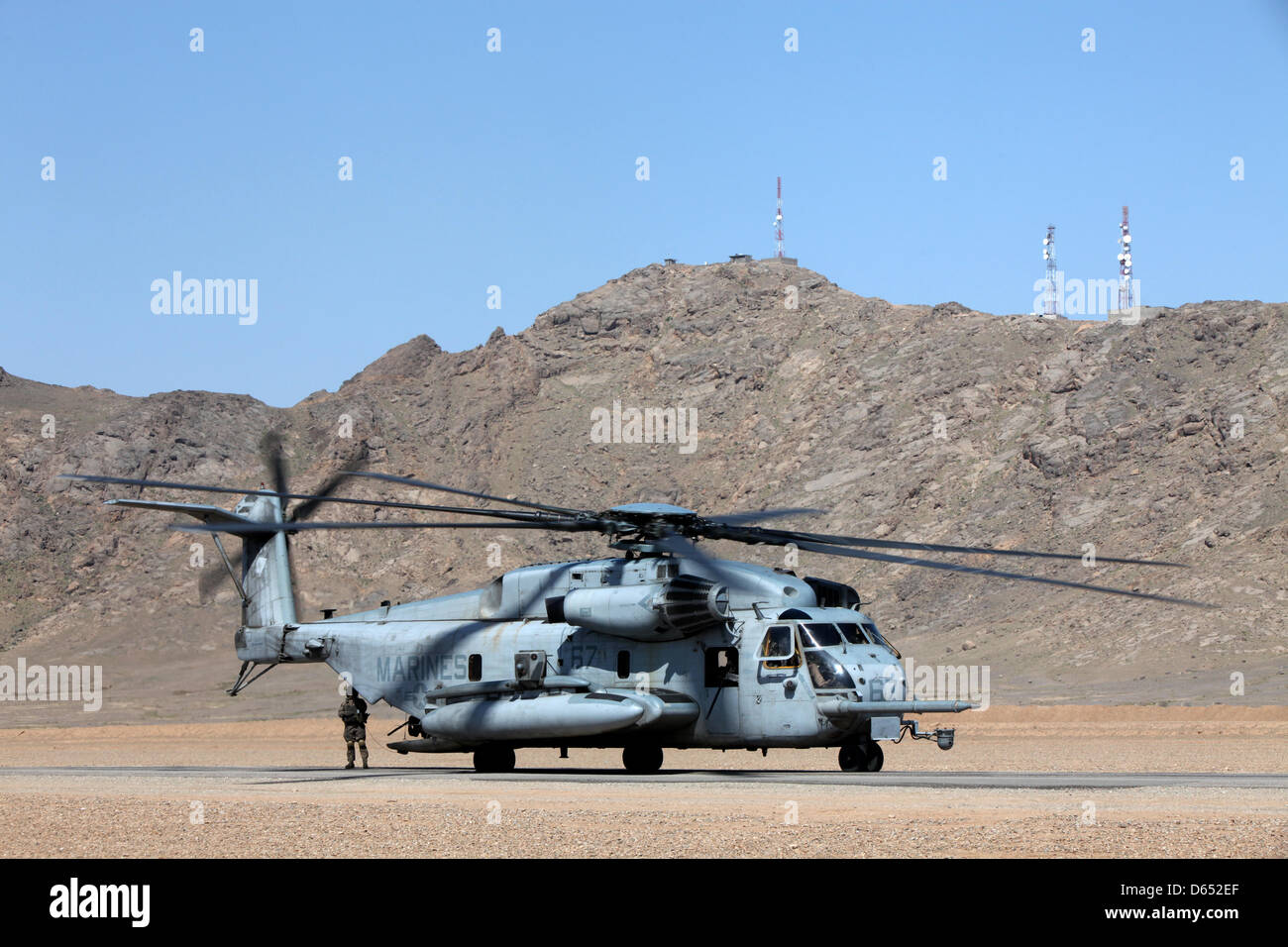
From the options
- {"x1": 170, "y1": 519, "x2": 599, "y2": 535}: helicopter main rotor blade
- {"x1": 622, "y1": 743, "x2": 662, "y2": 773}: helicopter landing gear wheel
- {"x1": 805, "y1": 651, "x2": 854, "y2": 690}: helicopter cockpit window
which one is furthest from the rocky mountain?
{"x1": 170, "y1": 519, "x2": 599, "y2": 535}: helicopter main rotor blade

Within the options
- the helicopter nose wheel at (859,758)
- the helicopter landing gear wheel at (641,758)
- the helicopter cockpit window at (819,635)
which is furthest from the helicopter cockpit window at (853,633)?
the helicopter landing gear wheel at (641,758)

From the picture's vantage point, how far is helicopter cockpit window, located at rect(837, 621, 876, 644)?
25.8 m

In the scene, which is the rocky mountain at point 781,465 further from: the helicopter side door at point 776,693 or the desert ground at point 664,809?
the helicopter side door at point 776,693

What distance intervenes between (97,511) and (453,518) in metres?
25.5

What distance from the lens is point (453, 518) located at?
114 meters

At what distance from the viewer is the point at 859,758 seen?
25906 mm

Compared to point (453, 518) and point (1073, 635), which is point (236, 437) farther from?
point (1073, 635)

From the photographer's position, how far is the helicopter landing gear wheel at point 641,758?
90.2ft

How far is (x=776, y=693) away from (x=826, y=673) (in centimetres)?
102

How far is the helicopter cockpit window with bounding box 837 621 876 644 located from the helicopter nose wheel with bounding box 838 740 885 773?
173cm

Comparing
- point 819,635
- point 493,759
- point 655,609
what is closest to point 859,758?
point 819,635

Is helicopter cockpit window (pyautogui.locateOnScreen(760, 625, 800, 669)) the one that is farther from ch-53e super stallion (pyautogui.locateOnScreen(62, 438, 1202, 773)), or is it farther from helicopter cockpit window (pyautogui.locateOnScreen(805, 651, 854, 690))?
helicopter cockpit window (pyautogui.locateOnScreen(805, 651, 854, 690))

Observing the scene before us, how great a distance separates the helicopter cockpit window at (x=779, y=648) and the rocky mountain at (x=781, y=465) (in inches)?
1496
